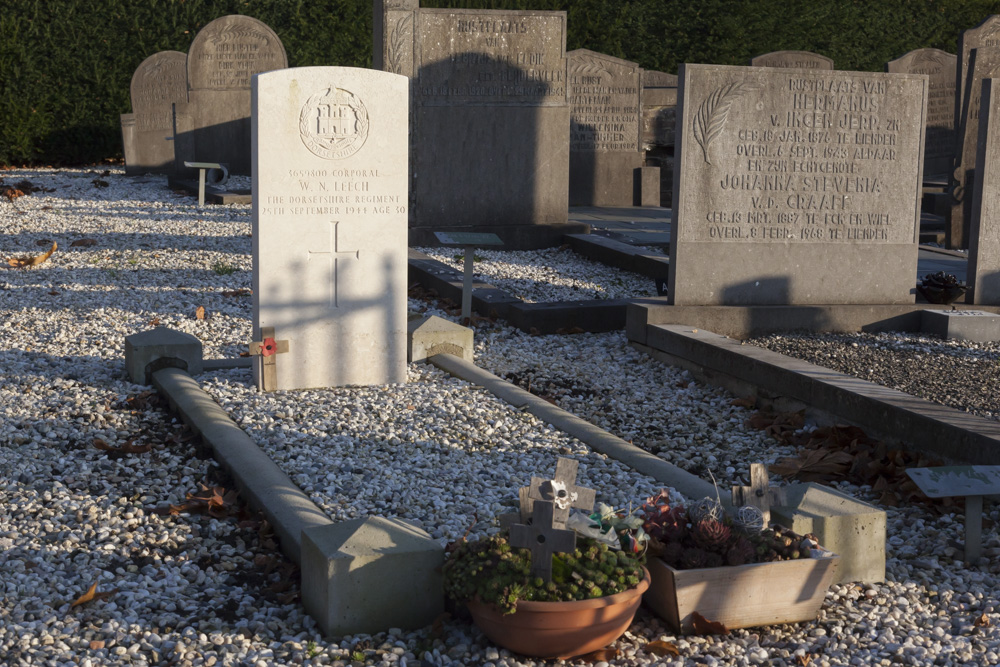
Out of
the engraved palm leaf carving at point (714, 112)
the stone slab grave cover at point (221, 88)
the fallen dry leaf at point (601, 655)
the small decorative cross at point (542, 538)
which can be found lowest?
the fallen dry leaf at point (601, 655)

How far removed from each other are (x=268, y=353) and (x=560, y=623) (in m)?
2.91

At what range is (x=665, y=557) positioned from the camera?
315 centimetres

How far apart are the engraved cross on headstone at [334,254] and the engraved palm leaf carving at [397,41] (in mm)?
5055

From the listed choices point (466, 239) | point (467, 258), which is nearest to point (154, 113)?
point (466, 239)

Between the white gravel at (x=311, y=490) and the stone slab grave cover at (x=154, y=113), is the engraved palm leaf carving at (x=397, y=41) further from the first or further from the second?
the stone slab grave cover at (x=154, y=113)

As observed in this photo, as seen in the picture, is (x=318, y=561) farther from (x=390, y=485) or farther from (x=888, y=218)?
(x=888, y=218)

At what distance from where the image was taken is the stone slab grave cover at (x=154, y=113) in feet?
54.5

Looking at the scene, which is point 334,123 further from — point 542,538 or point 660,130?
point 660,130

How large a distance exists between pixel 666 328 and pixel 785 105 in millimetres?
1634

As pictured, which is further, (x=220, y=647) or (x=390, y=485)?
(x=390, y=485)

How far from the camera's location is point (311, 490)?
157 inches

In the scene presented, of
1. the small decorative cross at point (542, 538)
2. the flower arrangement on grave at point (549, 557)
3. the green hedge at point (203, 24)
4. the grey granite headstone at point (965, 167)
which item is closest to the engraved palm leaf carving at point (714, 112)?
the flower arrangement on grave at point (549, 557)

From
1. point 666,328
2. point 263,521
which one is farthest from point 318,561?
point 666,328

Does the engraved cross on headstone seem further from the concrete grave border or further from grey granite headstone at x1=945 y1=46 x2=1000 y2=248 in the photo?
grey granite headstone at x1=945 y1=46 x2=1000 y2=248
